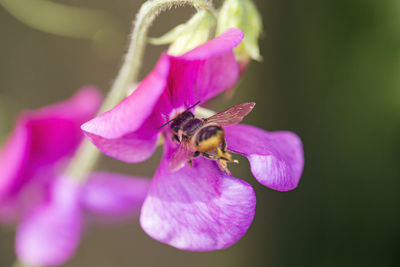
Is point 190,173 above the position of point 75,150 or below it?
above

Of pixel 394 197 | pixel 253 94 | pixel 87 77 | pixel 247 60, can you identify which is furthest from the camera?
pixel 253 94

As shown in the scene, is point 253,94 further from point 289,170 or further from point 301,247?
point 289,170

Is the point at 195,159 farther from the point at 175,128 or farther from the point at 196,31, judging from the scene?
Answer: the point at 196,31

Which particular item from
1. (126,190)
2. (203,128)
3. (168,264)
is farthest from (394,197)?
(203,128)

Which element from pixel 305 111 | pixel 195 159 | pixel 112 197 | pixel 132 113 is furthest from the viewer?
pixel 305 111

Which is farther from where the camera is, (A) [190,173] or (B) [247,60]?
(B) [247,60]

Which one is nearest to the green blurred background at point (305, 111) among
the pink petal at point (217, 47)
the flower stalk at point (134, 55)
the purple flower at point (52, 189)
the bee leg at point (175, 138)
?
the purple flower at point (52, 189)

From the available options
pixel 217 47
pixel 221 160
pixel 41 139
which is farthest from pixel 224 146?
pixel 41 139
